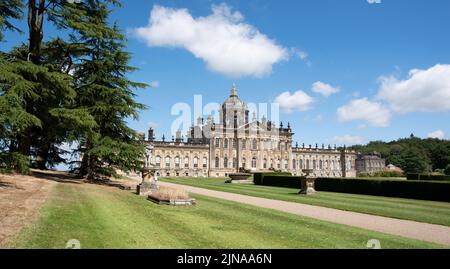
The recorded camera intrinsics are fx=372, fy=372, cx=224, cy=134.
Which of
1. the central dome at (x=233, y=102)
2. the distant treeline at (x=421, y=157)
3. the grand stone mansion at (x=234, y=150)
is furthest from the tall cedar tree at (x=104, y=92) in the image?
the distant treeline at (x=421, y=157)

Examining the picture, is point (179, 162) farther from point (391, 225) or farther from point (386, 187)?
point (391, 225)

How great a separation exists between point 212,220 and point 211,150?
60881 mm

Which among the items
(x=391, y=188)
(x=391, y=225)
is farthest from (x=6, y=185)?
(x=391, y=188)

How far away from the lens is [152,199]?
49.3 ft

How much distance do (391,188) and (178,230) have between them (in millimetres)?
18629

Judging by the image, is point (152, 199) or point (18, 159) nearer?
point (152, 199)

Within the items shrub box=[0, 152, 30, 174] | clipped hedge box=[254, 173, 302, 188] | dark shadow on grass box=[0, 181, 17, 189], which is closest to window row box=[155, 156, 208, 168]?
clipped hedge box=[254, 173, 302, 188]

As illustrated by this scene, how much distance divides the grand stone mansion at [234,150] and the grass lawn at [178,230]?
184 feet

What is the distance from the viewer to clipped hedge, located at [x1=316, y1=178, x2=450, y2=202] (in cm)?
1998

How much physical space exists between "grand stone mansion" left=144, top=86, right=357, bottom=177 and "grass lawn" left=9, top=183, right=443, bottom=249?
56209mm
